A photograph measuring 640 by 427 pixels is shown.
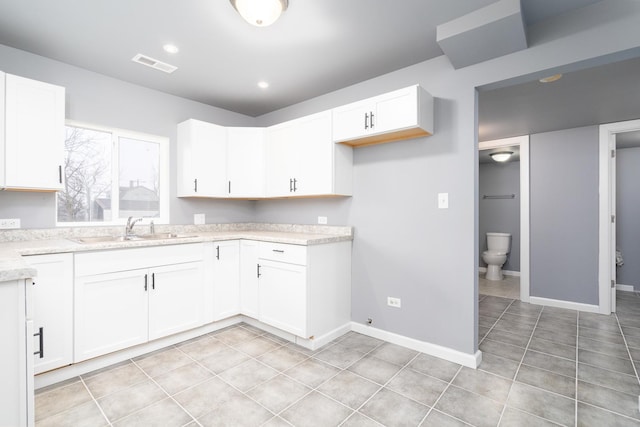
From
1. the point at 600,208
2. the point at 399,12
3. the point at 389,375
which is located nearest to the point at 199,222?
the point at 389,375

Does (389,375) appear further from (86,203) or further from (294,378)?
(86,203)

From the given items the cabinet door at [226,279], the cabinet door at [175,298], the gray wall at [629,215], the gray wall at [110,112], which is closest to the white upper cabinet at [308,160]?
the cabinet door at [226,279]

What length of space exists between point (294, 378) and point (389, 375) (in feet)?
2.19

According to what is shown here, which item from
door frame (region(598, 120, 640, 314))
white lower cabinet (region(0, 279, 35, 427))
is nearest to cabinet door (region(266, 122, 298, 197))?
white lower cabinet (region(0, 279, 35, 427))

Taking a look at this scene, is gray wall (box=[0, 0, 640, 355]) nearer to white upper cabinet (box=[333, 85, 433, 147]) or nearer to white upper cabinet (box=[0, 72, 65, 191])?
white upper cabinet (box=[333, 85, 433, 147])

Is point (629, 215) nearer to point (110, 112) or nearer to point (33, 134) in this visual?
point (110, 112)

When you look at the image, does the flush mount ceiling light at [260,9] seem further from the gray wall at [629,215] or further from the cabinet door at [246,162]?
the gray wall at [629,215]

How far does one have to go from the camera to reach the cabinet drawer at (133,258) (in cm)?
213

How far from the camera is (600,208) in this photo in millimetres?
3533

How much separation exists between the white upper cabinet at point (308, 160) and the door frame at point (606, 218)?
9.99 ft

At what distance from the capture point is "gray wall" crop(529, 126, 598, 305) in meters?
3.60

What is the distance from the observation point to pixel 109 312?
2.24m

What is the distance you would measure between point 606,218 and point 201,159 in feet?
15.1

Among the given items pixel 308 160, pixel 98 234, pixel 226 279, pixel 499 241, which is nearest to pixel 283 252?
pixel 226 279
